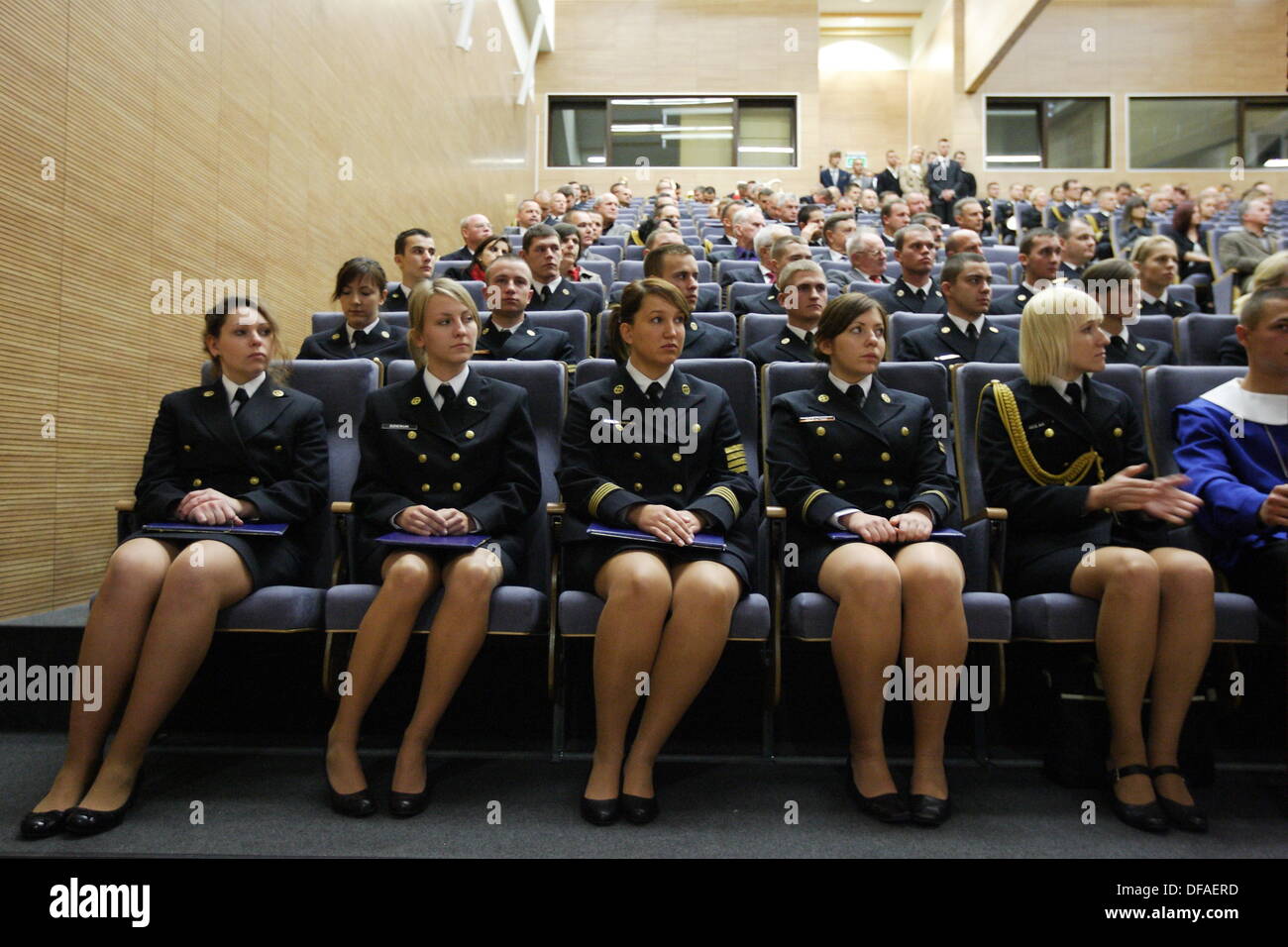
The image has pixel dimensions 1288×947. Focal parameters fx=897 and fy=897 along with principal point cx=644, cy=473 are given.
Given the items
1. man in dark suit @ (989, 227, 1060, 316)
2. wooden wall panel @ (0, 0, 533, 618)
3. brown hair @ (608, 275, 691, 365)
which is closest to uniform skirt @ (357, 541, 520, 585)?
brown hair @ (608, 275, 691, 365)

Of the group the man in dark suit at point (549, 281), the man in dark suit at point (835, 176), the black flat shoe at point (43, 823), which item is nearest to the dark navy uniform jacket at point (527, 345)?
the man in dark suit at point (549, 281)

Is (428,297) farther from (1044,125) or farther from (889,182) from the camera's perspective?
(1044,125)

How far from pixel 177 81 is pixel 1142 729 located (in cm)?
321

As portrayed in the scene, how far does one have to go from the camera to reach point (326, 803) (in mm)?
1645

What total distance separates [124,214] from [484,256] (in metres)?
1.38

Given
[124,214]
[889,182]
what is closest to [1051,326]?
[124,214]

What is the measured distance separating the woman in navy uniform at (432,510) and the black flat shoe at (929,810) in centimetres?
84

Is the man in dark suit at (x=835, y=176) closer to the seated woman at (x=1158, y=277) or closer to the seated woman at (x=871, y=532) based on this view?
the seated woman at (x=1158, y=277)

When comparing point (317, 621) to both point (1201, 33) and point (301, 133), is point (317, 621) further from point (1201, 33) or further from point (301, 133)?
point (1201, 33)

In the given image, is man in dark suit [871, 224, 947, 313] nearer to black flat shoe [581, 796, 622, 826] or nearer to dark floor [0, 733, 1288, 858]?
dark floor [0, 733, 1288, 858]

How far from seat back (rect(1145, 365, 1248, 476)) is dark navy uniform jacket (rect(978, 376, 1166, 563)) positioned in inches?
9.6

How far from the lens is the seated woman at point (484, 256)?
3535 millimetres

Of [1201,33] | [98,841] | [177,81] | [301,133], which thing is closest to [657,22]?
[1201,33]

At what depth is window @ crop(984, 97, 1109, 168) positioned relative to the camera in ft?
37.7
